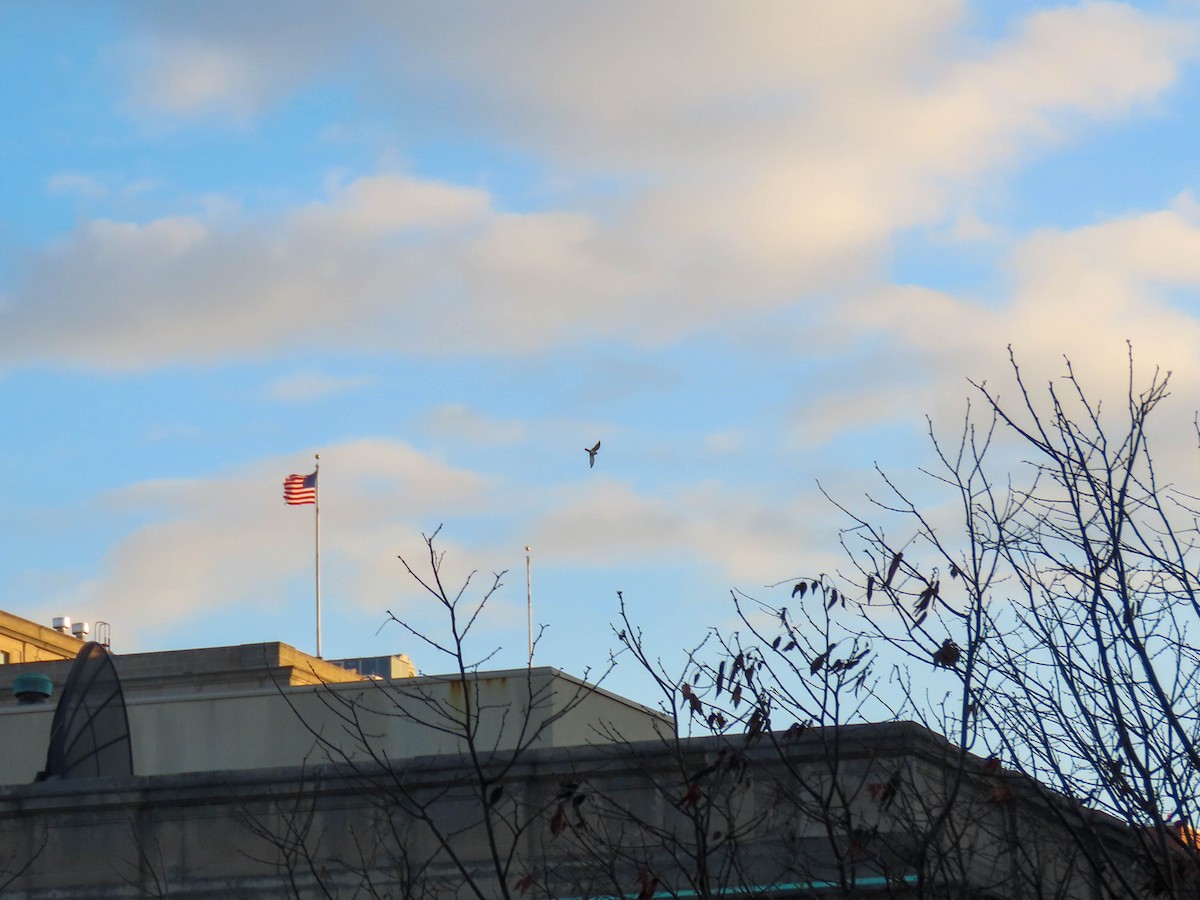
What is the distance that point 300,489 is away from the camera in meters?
57.4

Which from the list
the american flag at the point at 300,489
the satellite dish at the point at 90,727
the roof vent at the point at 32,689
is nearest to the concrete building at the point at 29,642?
the american flag at the point at 300,489

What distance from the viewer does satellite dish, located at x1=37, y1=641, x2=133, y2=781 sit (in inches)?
782

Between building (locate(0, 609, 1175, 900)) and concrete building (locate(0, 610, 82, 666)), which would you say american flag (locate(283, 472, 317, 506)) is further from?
building (locate(0, 609, 1175, 900))

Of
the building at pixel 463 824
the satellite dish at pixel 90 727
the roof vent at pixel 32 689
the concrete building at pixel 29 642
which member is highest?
the concrete building at pixel 29 642

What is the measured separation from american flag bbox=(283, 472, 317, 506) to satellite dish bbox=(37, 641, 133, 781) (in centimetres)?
3643

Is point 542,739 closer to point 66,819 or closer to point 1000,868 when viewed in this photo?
point 66,819

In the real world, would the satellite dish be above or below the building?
above

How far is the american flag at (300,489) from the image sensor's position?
56969 millimetres

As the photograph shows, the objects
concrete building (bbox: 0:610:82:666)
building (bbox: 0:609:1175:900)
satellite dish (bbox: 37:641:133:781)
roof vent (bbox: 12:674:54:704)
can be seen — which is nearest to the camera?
building (bbox: 0:609:1175:900)

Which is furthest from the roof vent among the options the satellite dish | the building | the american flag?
the american flag

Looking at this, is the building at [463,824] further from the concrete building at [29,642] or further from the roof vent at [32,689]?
the concrete building at [29,642]

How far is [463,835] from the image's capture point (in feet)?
57.3

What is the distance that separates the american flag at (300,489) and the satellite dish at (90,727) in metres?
36.4

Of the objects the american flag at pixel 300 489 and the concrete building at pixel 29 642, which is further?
the concrete building at pixel 29 642
